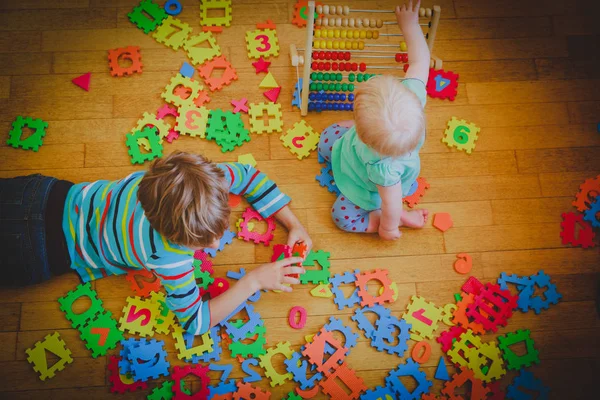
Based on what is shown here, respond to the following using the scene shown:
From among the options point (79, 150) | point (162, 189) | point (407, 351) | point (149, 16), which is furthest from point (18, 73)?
point (407, 351)

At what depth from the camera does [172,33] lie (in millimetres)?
1776

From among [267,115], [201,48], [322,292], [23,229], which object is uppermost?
[201,48]

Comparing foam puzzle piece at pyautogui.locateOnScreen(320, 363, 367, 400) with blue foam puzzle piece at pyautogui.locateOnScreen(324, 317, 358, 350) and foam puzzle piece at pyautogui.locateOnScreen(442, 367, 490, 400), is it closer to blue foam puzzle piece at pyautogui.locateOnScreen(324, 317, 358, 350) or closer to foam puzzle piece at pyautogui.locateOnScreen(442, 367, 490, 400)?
blue foam puzzle piece at pyautogui.locateOnScreen(324, 317, 358, 350)

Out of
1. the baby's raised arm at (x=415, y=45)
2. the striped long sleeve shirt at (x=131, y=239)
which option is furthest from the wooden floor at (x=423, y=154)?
the baby's raised arm at (x=415, y=45)

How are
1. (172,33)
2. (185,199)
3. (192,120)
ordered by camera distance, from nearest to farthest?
(185,199) → (192,120) → (172,33)

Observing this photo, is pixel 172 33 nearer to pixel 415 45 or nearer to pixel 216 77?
pixel 216 77

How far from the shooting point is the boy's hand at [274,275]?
146cm

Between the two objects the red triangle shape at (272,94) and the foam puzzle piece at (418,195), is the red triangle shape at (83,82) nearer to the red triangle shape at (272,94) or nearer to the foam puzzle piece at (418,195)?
the red triangle shape at (272,94)

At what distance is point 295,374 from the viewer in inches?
57.6

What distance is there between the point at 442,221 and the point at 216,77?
95cm

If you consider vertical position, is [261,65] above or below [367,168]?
above

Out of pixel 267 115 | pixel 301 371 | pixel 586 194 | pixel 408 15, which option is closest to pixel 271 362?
pixel 301 371

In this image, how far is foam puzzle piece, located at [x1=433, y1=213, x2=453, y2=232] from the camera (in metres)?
1.62

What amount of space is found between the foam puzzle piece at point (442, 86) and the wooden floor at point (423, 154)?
32 millimetres
